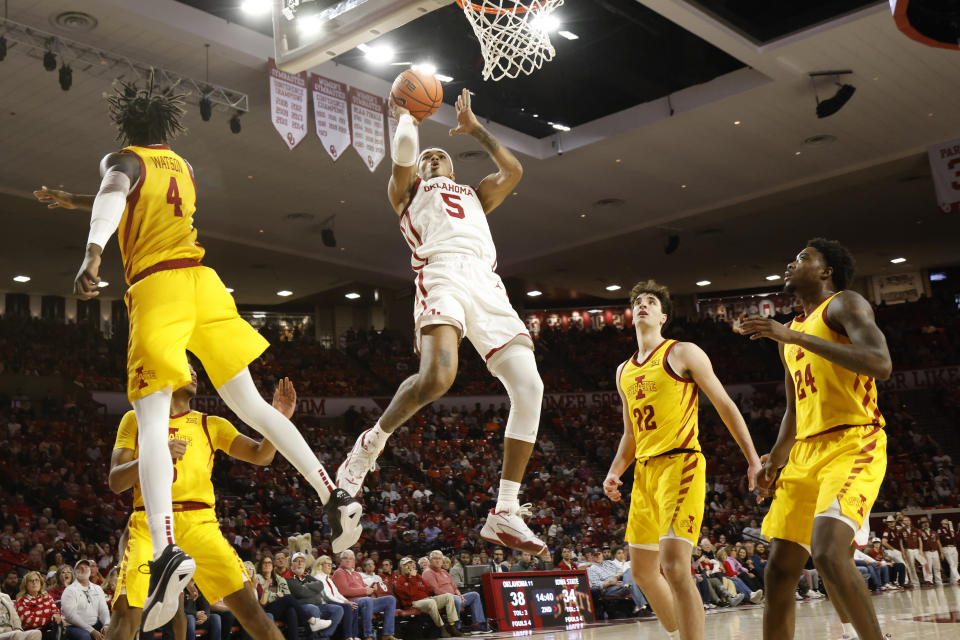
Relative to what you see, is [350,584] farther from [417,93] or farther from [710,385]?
[417,93]

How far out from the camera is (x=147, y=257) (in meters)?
3.79

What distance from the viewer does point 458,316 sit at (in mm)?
4031

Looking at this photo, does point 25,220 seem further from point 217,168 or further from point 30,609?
point 30,609

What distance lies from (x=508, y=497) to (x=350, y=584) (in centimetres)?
776

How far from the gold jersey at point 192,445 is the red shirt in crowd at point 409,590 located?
687 cm

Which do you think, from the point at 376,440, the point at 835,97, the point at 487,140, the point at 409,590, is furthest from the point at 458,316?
A: the point at 835,97

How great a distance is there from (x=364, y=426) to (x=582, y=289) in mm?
10763

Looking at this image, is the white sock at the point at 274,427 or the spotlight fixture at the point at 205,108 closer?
the white sock at the point at 274,427

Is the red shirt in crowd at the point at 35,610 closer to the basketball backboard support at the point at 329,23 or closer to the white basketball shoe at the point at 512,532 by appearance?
the basketball backboard support at the point at 329,23

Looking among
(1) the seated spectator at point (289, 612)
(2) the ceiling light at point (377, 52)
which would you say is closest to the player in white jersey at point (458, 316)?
(1) the seated spectator at point (289, 612)

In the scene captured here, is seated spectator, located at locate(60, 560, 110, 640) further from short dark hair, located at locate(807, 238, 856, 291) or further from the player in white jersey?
short dark hair, located at locate(807, 238, 856, 291)

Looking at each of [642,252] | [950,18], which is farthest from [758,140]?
[950,18]

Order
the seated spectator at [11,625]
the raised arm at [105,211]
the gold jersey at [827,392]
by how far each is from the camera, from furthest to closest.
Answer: the seated spectator at [11,625] < the gold jersey at [827,392] < the raised arm at [105,211]

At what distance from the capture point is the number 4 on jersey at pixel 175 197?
3902 mm
